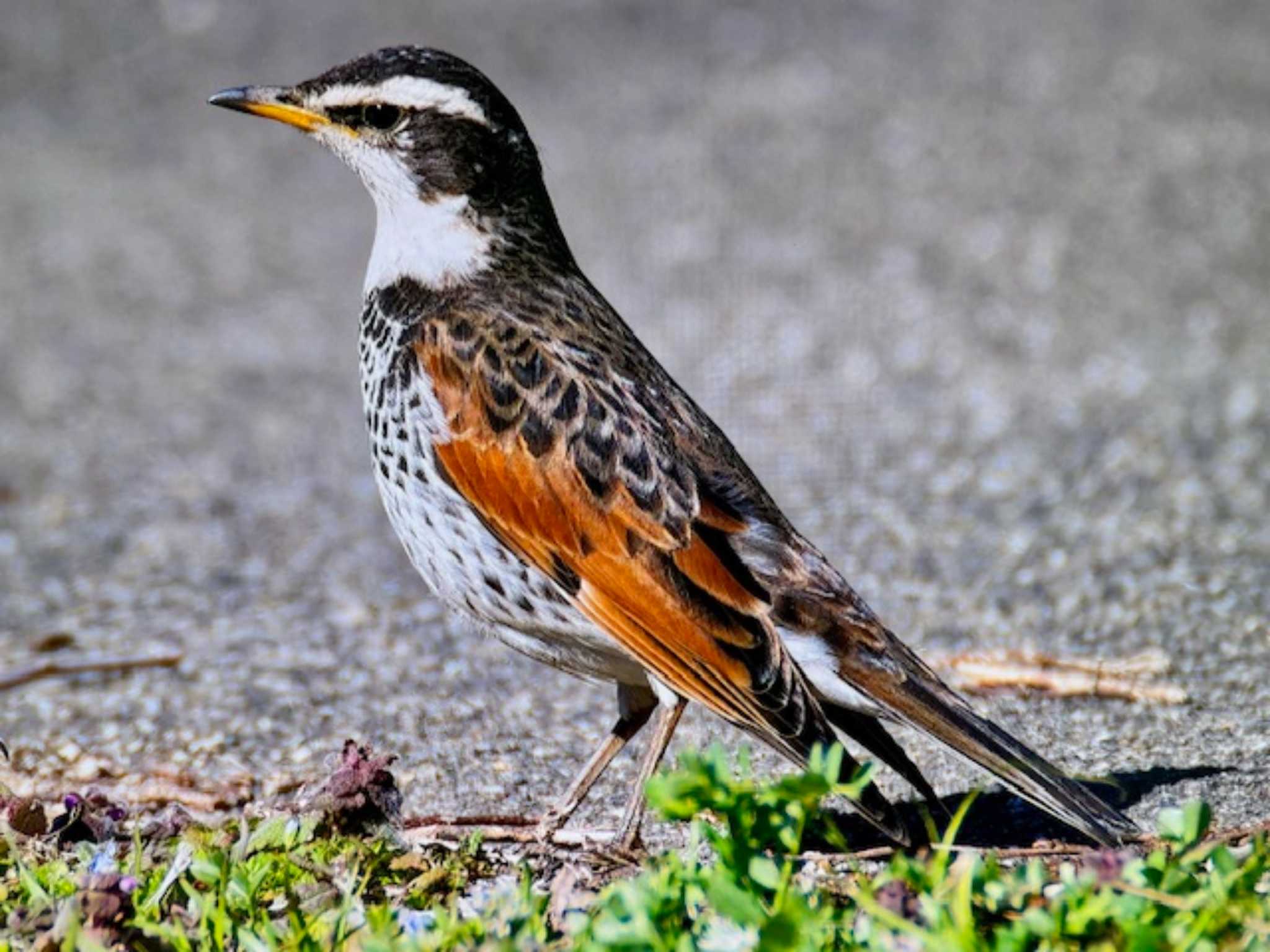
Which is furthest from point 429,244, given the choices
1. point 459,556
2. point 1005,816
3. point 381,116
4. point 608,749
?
point 1005,816

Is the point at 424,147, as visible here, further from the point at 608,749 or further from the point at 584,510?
the point at 608,749

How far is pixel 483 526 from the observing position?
5.02 metres

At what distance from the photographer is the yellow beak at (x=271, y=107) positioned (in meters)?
5.62

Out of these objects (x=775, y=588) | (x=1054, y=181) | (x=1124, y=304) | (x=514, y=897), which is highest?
(x=1054, y=181)

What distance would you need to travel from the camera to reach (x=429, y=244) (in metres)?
5.53

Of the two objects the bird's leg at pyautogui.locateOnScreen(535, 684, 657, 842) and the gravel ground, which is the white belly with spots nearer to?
the bird's leg at pyautogui.locateOnScreen(535, 684, 657, 842)

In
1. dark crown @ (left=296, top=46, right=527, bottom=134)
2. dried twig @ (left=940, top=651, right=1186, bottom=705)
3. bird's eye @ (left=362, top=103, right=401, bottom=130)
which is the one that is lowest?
dried twig @ (left=940, top=651, right=1186, bottom=705)

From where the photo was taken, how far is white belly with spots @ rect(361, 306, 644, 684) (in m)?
4.98

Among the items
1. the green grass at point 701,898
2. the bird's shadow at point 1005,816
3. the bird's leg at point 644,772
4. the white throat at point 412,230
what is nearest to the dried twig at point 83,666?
the white throat at point 412,230

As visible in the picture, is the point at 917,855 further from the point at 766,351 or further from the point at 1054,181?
the point at 1054,181

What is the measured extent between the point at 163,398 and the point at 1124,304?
5174 millimetres

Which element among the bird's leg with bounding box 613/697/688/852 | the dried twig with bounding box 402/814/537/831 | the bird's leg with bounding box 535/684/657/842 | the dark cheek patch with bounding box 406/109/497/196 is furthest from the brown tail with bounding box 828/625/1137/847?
the dark cheek patch with bounding box 406/109/497/196

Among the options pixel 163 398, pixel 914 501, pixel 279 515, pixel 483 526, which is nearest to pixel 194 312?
pixel 163 398

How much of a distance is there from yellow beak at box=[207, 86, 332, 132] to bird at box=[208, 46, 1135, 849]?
0.06 metres
